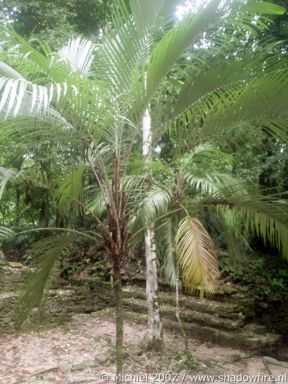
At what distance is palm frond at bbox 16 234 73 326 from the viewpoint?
285 centimetres

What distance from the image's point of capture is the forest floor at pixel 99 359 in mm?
4219

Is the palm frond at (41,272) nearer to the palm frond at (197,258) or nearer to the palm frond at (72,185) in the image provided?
the palm frond at (72,185)

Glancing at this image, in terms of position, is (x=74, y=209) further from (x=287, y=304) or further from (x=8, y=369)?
(x=287, y=304)

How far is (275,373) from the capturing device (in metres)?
4.55

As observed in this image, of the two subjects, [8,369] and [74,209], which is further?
[8,369]

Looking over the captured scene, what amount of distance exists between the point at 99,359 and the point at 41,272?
241 cm

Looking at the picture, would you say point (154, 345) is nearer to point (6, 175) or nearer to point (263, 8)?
point (6, 175)

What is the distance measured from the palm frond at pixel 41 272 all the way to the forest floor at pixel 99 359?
152 centimetres

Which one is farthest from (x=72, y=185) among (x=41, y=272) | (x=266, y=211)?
(x=266, y=211)

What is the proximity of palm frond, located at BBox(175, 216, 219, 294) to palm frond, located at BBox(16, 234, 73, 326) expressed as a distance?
0.92 meters

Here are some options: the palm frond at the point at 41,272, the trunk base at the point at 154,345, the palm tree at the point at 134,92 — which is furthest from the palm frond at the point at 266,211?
the trunk base at the point at 154,345

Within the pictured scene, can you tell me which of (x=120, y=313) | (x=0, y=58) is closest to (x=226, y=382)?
(x=120, y=313)

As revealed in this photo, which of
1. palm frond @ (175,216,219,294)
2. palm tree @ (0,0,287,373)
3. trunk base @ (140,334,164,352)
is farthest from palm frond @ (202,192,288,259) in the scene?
trunk base @ (140,334,164,352)

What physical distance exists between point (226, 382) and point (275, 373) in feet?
2.23
